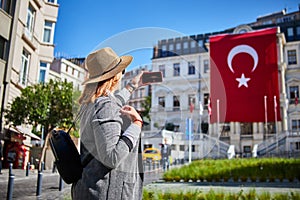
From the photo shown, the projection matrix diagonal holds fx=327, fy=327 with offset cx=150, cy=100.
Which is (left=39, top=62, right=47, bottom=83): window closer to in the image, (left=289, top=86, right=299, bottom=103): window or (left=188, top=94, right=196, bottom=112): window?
(left=188, top=94, right=196, bottom=112): window

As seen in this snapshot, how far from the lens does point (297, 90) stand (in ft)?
155

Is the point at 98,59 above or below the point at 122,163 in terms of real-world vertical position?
above

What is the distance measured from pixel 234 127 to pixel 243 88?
596 inches

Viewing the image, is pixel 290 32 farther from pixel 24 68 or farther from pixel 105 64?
pixel 105 64

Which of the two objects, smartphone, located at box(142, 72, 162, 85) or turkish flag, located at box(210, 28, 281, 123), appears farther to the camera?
turkish flag, located at box(210, 28, 281, 123)

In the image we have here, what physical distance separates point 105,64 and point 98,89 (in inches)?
6.0

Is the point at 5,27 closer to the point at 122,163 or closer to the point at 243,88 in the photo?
the point at 122,163

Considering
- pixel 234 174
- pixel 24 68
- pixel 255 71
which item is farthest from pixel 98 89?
pixel 255 71

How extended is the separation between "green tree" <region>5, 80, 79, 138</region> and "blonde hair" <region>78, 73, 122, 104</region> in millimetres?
16192

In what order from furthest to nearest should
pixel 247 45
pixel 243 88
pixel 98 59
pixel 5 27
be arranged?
1. pixel 247 45
2. pixel 243 88
3. pixel 5 27
4. pixel 98 59

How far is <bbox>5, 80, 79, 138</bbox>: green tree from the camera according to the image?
59.1 ft

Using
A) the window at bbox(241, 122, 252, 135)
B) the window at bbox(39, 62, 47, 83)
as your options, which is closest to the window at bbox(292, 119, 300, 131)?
the window at bbox(241, 122, 252, 135)

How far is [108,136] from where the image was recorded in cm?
177

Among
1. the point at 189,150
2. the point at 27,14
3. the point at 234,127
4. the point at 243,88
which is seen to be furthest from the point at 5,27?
the point at 234,127
